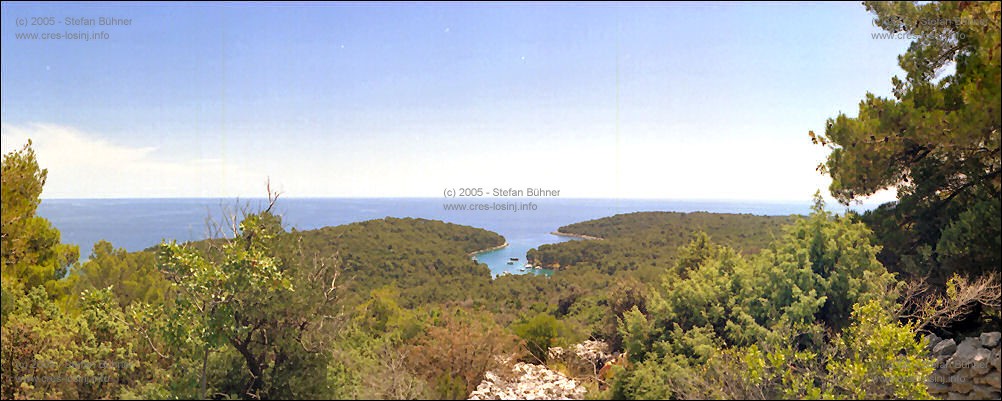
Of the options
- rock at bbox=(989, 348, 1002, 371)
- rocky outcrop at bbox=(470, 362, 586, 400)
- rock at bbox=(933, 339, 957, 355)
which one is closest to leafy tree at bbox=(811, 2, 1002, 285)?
rock at bbox=(933, 339, 957, 355)

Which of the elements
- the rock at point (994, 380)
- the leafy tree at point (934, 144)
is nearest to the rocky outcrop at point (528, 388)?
the rock at point (994, 380)

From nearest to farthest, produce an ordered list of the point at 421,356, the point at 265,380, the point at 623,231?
the point at 265,380, the point at 421,356, the point at 623,231

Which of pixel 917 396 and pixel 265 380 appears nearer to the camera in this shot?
pixel 917 396

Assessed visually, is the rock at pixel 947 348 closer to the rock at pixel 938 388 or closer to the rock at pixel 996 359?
the rock at pixel 938 388

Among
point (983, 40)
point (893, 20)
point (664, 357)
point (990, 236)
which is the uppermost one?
point (893, 20)

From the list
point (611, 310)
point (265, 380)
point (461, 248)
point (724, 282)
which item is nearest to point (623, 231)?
point (461, 248)

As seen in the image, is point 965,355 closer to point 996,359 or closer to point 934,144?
point 996,359

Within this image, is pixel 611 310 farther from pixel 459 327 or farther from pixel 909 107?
pixel 909 107
